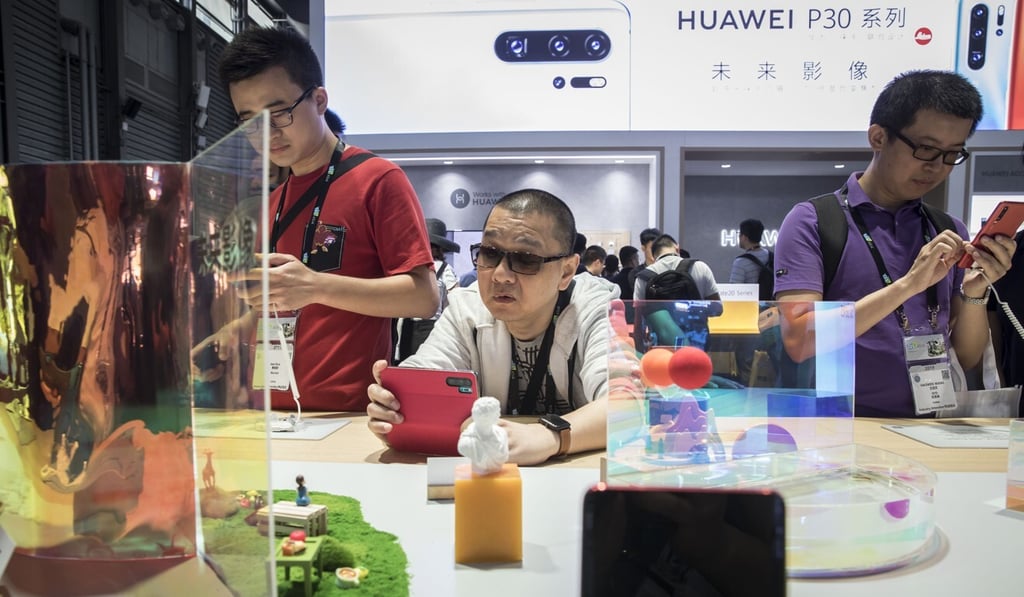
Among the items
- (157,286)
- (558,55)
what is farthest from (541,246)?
(558,55)

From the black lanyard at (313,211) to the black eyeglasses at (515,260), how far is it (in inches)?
20.8

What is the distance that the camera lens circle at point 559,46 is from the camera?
4195mm

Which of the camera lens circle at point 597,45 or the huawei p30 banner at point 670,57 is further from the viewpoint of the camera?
the camera lens circle at point 597,45

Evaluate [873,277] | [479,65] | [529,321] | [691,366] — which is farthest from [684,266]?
[691,366]

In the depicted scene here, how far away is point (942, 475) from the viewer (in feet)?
A: 3.84

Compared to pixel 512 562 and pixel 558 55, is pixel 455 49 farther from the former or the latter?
pixel 512 562

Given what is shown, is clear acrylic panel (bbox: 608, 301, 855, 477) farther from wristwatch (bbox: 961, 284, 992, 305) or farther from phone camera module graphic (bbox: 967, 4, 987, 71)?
phone camera module graphic (bbox: 967, 4, 987, 71)

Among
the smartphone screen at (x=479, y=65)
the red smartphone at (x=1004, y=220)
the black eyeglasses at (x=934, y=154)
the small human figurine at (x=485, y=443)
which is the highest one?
the smartphone screen at (x=479, y=65)

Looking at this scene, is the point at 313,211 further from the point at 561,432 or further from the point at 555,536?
the point at 555,536

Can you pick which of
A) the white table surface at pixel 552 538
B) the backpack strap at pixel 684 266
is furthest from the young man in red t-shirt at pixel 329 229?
the backpack strap at pixel 684 266

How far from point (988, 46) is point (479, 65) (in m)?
3.37

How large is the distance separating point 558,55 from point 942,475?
3.71 metres

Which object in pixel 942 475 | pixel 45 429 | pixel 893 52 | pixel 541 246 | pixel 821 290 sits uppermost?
pixel 893 52

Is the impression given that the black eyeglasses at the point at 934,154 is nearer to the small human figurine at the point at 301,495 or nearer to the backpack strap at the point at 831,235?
the backpack strap at the point at 831,235
